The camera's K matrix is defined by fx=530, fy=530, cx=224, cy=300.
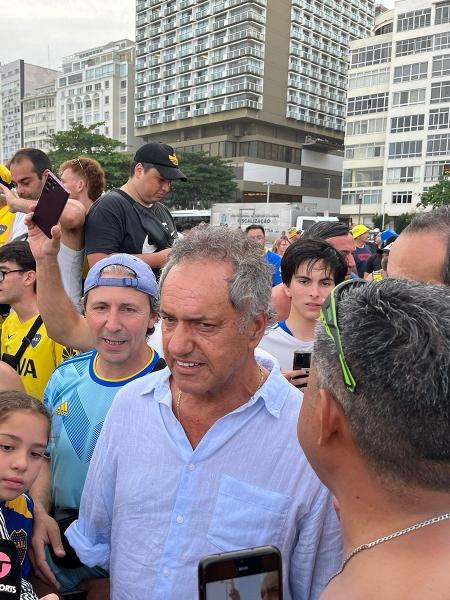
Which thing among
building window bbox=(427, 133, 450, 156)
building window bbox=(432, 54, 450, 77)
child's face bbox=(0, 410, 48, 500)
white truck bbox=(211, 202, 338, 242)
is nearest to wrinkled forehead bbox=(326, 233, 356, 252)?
child's face bbox=(0, 410, 48, 500)

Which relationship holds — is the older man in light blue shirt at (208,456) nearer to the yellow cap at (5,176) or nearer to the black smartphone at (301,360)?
the black smartphone at (301,360)

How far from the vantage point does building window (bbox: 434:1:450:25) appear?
5475cm

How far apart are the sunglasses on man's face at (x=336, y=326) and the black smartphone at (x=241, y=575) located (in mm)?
473

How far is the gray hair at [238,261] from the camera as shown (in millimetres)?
1748

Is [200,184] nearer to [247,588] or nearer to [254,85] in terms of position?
[254,85]

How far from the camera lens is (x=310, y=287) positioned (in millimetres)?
3322

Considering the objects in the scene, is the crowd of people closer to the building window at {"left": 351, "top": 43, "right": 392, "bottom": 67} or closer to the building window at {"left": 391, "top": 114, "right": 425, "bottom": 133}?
the building window at {"left": 391, "top": 114, "right": 425, "bottom": 133}

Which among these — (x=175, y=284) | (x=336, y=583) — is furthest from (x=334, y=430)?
(x=175, y=284)

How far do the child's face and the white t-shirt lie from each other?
1.55 meters

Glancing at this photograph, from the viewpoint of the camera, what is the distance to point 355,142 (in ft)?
210

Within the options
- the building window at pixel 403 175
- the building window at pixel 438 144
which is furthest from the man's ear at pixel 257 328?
the building window at pixel 403 175

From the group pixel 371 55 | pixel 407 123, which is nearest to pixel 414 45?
pixel 371 55

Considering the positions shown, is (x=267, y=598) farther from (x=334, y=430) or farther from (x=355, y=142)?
(x=355, y=142)

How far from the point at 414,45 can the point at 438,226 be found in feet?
211
